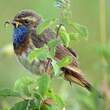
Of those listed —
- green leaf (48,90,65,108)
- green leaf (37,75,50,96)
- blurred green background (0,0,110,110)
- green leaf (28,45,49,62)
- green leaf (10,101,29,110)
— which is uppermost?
green leaf (28,45,49,62)

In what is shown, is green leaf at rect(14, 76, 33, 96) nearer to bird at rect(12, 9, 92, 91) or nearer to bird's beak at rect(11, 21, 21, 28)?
bird at rect(12, 9, 92, 91)

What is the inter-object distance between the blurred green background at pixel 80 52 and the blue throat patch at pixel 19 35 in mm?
120

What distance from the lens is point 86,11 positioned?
973 cm

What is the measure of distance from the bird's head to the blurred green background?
0.24 meters

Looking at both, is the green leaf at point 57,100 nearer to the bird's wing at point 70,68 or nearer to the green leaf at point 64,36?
the green leaf at point 64,36

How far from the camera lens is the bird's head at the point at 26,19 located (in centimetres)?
628

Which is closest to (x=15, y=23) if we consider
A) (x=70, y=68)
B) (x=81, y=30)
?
(x=70, y=68)

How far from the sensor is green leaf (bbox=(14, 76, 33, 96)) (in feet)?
14.7

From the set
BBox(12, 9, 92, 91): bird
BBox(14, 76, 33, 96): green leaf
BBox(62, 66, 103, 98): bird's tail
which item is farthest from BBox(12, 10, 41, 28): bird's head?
BBox(14, 76, 33, 96): green leaf

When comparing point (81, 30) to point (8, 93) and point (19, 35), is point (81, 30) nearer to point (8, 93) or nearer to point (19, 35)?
point (8, 93)

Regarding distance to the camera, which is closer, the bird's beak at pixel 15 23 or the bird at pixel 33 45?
the bird at pixel 33 45

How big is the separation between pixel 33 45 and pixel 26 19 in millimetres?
318

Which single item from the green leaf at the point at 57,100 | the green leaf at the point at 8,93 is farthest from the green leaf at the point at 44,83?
the green leaf at the point at 8,93

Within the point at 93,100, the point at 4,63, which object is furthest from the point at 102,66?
the point at 4,63
